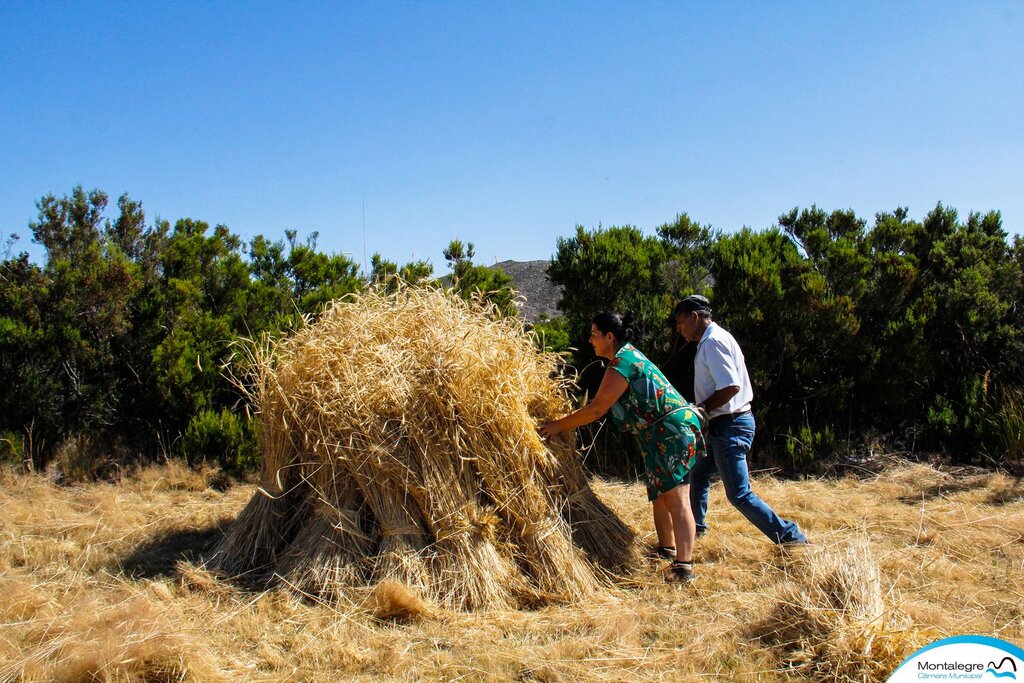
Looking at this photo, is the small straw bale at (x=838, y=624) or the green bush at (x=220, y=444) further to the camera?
the green bush at (x=220, y=444)

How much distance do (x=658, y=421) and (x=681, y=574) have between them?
0.82 m

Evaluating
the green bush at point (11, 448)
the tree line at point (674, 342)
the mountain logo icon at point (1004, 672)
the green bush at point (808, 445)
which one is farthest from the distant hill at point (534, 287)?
the mountain logo icon at point (1004, 672)

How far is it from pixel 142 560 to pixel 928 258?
721cm

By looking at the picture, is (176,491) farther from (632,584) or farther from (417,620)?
(632,584)

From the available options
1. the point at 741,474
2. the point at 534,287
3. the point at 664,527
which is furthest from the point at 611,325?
the point at 534,287

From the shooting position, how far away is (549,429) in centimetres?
431

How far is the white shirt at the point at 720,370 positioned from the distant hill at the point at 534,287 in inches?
233

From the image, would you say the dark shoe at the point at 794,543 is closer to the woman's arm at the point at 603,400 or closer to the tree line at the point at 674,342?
the woman's arm at the point at 603,400

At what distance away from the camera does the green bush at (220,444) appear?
6.70m

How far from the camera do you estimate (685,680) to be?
3.17 m

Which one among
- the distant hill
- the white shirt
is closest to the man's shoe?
the white shirt

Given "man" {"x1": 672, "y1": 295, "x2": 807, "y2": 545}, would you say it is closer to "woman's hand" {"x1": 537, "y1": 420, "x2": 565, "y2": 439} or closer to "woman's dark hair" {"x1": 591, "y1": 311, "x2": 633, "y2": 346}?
"woman's dark hair" {"x1": 591, "y1": 311, "x2": 633, "y2": 346}

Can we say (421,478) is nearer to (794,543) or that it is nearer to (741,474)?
(741,474)

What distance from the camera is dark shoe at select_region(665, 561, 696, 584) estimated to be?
4227 millimetres
